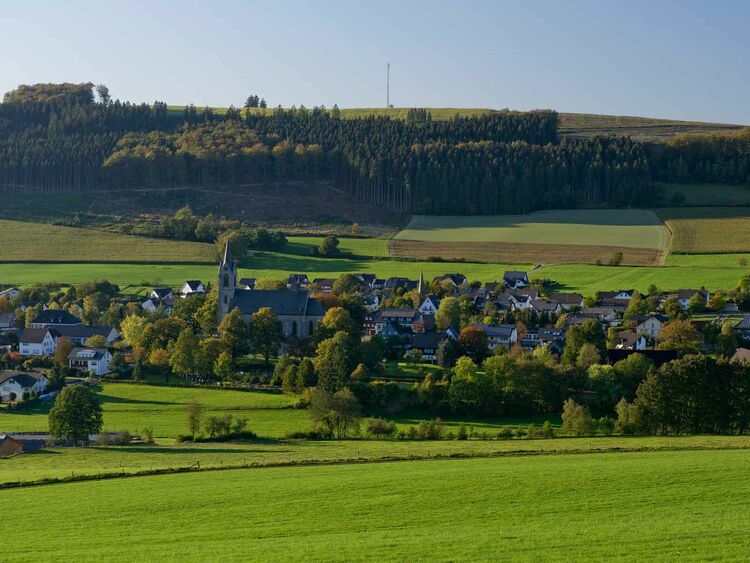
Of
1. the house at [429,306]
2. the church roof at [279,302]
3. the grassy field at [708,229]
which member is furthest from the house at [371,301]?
the grassy field at [708,229]

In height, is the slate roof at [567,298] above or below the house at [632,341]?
above

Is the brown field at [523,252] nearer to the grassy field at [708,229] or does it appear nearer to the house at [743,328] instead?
the grassy field at [708,229]

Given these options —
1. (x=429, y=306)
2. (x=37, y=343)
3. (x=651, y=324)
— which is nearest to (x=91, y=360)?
(x=37, y=343)

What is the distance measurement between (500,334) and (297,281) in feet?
92.9

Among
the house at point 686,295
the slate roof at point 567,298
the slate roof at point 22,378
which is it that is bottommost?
the slate roof at point 22,378

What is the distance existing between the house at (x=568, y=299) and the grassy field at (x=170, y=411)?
1404 inches

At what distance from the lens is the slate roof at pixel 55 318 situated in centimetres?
8288

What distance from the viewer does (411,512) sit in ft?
88.2

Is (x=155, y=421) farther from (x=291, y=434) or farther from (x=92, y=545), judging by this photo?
(x=92, y=545)

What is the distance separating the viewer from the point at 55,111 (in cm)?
17675

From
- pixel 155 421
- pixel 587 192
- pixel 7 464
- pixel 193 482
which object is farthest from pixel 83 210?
pixel 193 482

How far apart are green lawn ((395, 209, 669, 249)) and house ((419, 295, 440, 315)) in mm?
28861

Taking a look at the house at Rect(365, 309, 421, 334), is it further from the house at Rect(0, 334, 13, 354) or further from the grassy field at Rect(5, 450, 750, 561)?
the grassy field at Rect(5, 450, 750, 561)

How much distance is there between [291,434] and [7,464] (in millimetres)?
12694
